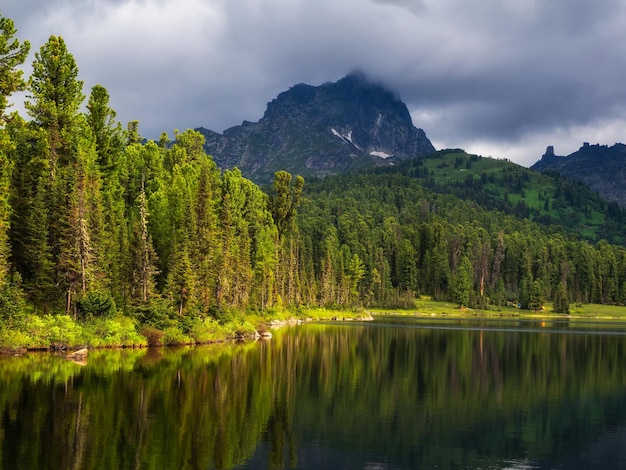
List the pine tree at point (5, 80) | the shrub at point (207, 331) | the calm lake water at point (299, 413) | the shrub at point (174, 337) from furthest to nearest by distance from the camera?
the shrub at point (207, 331)
the shrub at point (174, 337)
the pine tree at point (5, 80)
the calm lake water at point (299, 413)

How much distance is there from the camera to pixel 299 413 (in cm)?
3884

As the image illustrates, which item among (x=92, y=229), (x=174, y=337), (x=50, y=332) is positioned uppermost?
(x=92, y=229)

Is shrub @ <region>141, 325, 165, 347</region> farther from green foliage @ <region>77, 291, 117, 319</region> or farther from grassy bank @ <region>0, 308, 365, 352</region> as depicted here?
green foliage @ <region>77, 291, 117, 319</region>

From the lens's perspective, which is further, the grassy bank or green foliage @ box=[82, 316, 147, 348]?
green foliage @ box=[82, 316, 147, 348]

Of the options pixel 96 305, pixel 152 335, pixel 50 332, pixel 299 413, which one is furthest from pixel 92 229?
pixel 299 413

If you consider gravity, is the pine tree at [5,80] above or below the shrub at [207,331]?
above

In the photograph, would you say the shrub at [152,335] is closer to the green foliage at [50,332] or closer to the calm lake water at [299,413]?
the calm lake water at [299,413]

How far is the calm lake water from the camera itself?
28.1m

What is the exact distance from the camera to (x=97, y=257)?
7462 cm

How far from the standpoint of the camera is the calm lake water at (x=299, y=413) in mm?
28141

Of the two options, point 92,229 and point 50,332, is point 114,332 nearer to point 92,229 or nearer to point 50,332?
point 50,332

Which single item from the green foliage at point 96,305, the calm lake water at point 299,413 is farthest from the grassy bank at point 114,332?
the calm lake water at point 299,413

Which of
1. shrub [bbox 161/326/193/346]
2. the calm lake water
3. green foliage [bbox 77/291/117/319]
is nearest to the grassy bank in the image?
shrub [bbox 161/326/193/346]

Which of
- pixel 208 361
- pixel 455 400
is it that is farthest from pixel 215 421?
pixel 208 361
